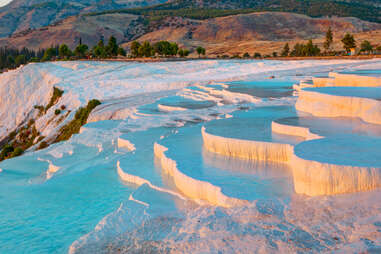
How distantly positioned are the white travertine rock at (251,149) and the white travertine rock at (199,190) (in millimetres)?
920

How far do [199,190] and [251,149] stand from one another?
55.9 inches

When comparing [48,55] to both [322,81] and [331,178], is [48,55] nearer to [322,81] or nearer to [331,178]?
[322,81]

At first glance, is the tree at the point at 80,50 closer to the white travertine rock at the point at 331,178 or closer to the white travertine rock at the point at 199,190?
the white travertine rock at the point at 199,190

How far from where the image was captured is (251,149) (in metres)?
6.95

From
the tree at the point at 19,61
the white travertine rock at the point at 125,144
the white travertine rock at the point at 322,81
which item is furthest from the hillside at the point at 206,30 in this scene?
the white travertine rock at the point at 125,144

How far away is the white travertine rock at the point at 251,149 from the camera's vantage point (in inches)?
264

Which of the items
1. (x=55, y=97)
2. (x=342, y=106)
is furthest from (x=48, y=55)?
(x=342, y=106)

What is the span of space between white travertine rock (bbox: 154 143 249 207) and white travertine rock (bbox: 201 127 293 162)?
92 cm

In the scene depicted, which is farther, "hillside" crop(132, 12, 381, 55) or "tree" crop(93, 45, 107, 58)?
"hillside" crop(132, 12, 381, 55)

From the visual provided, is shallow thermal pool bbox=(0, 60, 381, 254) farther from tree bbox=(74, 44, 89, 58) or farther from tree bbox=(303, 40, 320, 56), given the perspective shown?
tree bbox=(74, 44, 89, 58)

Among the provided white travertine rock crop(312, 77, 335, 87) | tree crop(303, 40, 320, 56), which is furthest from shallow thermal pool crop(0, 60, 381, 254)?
tree crop(303, 40, 320, 56)

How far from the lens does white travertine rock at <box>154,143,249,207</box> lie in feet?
17.7

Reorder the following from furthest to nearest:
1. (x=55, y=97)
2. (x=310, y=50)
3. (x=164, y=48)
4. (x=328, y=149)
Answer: (x=164, y=48), (x=310, y=50), (x=55, y=97), (x=328, y=149)

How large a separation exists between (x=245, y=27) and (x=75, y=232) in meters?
103
